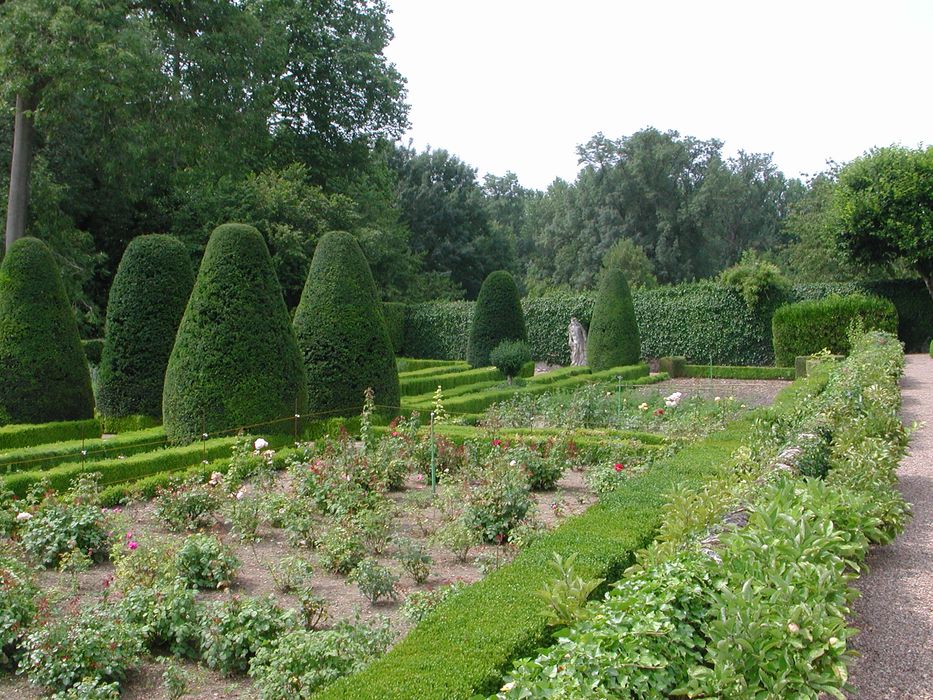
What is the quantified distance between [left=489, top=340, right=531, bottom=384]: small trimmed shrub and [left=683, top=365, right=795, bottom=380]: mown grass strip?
4932 millimetres

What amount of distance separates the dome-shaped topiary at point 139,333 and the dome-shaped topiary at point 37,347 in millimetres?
446

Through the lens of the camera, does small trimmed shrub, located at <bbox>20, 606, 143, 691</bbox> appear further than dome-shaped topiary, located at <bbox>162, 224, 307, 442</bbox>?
No

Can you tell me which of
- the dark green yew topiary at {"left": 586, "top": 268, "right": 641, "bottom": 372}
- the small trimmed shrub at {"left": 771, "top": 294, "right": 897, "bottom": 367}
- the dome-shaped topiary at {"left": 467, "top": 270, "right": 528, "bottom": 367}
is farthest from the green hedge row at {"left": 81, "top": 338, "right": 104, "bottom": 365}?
the small trimmed shrub at {"left": 771, "top": 294, "right": 897, "bottom": 367}

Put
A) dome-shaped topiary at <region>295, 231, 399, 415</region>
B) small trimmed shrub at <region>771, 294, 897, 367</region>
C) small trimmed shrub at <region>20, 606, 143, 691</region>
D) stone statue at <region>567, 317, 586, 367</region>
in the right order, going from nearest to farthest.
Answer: small trimmed shrub at <region>20, 606, 143, 691</region> → dome-shaped topiary at <region>295, 231, 399, 415</region> → small trimmed shrub at <region>771, 294, 897, 367</region> → stone statue at <region>567, 317, 586, 367</region>

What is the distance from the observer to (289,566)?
5.63 metres

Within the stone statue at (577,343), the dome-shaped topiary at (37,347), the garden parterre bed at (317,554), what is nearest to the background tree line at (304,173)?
the dome-shaped topiary at (37,347)

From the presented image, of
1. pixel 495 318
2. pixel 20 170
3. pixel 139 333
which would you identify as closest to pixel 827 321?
pixel 495 318

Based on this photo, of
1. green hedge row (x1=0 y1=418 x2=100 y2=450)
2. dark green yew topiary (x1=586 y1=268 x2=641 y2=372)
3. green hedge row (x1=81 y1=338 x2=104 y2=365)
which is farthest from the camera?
dark green yew topiary (x1=586 y1=268 x2=641 y2=372)

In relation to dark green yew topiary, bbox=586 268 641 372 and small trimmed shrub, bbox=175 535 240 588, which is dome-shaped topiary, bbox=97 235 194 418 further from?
dark green yew topiary, bbox=586 268 641 372

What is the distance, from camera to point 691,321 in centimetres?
2569

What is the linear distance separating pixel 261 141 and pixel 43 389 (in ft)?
40.8

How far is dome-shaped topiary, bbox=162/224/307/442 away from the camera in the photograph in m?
10.2

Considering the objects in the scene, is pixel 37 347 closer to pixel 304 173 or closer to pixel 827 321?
pixel 304 173

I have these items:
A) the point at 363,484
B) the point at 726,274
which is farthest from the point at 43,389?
the point at 726,274
